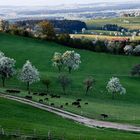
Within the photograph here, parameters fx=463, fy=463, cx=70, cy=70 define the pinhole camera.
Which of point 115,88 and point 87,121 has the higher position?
point 87,121

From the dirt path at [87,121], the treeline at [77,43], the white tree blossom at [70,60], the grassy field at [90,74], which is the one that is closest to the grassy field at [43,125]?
the dirt path at [87,121]

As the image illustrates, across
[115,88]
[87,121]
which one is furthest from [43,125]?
[115,88]

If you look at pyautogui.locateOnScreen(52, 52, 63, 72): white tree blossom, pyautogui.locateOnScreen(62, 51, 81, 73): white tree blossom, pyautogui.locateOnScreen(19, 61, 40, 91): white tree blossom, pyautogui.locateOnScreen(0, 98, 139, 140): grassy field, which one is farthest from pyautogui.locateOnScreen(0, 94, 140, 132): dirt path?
pyautogui.locateOnScreen(52, 52, 63, 72): white tree blossom

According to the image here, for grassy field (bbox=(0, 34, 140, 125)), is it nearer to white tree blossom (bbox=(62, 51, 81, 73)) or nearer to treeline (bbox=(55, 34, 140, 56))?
→ white tree blossom (bbox=(62, 51, 81, 73))

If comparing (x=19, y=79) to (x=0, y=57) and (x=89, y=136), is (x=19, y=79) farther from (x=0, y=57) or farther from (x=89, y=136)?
(x=89, y=136)

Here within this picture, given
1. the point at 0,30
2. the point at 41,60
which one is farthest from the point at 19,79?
the point at 0,30

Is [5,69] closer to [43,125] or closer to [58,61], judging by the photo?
[58,61]

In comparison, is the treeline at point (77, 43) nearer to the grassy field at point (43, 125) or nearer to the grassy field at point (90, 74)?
the grassy field at point (90, 74)
